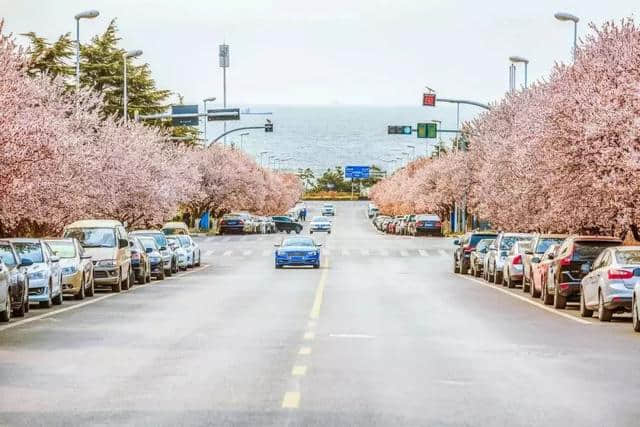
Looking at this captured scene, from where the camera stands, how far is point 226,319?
2684 cm

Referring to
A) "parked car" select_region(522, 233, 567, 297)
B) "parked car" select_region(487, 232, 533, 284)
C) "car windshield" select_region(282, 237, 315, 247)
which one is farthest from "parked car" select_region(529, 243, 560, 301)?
"car windshield" select_region(282, 237, 315, 247)

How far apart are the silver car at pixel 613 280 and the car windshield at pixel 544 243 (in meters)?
11.1

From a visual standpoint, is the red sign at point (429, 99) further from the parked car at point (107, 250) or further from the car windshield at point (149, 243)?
the parked car at point (107, 250)

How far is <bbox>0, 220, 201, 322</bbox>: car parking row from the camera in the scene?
27922 mm

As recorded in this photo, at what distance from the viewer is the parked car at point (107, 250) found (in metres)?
39.3

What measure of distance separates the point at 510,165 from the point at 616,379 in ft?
145

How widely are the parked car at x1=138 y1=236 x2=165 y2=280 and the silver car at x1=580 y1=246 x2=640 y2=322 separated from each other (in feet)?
72.8

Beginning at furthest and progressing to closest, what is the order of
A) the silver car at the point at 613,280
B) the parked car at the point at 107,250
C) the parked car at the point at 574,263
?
the parked car at the point at 107,250 → the parked car at the point at 574,263 → the silver car at the point at 613,280

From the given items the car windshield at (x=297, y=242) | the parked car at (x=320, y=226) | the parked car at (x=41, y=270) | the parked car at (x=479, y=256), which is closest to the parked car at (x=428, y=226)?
the parked car at (x=320, y=226)

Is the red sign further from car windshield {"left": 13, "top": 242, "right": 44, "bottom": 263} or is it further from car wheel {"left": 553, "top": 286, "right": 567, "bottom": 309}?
car windshield {"left": 13, "top": 242, "right": 44, "bottom": 263}

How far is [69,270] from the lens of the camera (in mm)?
35188

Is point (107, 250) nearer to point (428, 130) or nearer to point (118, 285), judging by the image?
point (118, 285)

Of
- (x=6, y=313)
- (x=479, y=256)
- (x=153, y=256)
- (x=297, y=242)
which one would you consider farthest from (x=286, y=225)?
(x=6, y=313)

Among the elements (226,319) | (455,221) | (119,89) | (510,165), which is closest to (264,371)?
(226,319)
